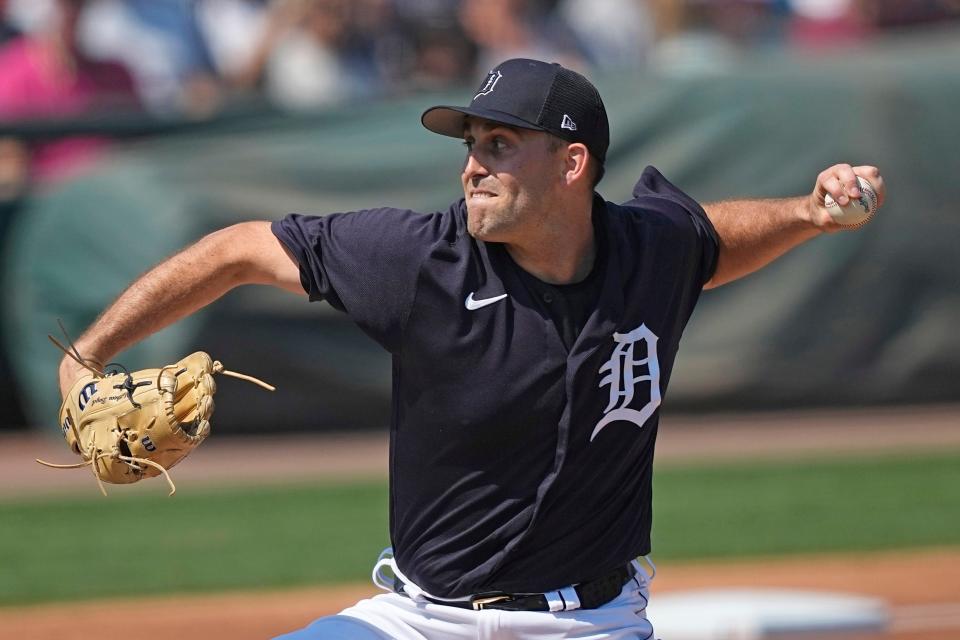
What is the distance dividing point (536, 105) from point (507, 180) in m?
0.19

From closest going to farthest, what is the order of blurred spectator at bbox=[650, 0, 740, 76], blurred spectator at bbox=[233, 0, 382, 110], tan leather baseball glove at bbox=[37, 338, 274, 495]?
1. tan leather baseball glove at bbox=[37, 338, 274, 495]
2. blurred spectator at bbox=[233, 0, 382, 110]
3. blurred spectator at bbox=[650, 0, 740, 76]

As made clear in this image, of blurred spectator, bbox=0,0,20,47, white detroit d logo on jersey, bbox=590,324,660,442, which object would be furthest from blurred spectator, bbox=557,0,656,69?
white detroit d logo on jersey, bbox=590,324,660,442

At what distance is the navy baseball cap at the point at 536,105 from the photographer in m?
3.30

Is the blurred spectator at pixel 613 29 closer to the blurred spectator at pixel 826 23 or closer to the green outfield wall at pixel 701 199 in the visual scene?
the blurred spectator at pixel 826 23

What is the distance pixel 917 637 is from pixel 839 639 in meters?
0.54

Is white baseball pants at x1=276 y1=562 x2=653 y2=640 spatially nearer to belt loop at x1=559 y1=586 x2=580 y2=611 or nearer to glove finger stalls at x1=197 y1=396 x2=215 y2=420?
belt loop at x1=559 y1=586 x2=580 y2=611

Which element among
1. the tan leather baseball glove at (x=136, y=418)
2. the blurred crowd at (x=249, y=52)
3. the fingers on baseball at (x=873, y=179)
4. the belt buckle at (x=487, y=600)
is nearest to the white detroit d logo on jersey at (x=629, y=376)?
the belt buckle at (x=487, y=600)

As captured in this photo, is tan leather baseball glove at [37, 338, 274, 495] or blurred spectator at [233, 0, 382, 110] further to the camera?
blurred spectator at [233, 0, 382, 110]

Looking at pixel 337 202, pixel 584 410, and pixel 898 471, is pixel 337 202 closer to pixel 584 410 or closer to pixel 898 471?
pixel 898 471

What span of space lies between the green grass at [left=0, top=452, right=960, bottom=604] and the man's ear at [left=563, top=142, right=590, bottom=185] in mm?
3921

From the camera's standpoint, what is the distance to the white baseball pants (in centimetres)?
327

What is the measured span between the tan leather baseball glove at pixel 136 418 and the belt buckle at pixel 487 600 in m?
0.70

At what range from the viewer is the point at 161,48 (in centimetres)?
1162

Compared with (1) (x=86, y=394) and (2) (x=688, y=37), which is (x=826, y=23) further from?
(1) (x=86, y=394)
